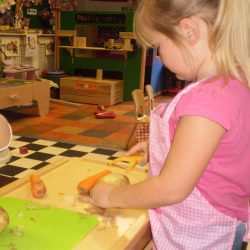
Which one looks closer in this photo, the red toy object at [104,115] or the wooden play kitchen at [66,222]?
the wooden play kitchen at [66,222]

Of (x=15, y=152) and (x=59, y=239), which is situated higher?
(x=59, y=239)

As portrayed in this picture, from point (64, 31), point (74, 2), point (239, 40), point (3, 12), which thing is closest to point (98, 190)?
point (239, 40)

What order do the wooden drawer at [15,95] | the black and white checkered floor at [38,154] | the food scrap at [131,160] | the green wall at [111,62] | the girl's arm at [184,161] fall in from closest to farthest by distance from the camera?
the girl's arm at [184,161] → the food scrap at [131,160] → the black and white checkered floor at [38,154] → the wooden drawer at [15,95] → the green wall at [111,62]

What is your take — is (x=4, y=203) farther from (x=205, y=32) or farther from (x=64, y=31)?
(x=64, y=31)

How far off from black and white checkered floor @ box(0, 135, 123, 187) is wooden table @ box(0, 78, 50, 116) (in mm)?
475

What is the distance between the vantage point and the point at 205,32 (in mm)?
564

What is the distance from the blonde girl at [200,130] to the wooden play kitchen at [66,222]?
75 millimetres

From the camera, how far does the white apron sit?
631 millimetres

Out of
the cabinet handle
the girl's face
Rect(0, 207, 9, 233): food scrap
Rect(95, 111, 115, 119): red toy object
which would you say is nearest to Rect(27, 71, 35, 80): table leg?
the cabinet handle

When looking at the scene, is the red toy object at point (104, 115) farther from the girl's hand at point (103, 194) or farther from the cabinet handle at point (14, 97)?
the girl's hand at point (103, 194)

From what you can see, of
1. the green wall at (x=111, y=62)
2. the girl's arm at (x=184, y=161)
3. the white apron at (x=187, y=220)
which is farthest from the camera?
the green wall at (x=111, y=62)

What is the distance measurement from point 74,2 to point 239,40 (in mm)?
4772

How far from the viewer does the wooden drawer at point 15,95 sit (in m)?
3.04

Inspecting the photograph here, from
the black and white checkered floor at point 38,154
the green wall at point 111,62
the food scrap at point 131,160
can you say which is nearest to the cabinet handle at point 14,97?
the black and white checkered floor at point 38,154
